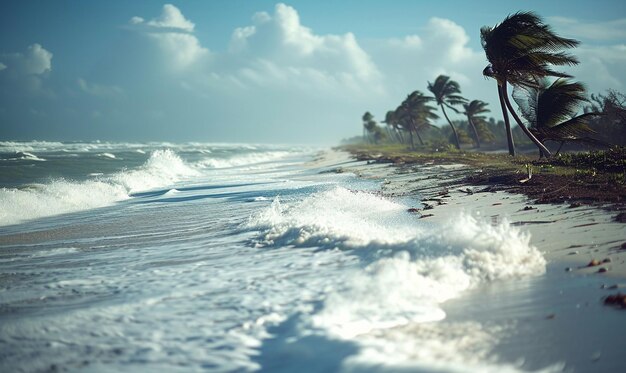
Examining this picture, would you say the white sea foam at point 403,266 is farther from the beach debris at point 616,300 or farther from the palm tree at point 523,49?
the palm tree at point 523,49

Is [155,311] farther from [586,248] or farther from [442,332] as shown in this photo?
[586,248]

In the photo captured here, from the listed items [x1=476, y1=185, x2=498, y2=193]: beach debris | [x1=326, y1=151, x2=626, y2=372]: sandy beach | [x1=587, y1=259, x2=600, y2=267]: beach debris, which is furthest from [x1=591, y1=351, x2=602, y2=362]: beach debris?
[x1=476, y1=185, x2=498, y2=193]: beach debris

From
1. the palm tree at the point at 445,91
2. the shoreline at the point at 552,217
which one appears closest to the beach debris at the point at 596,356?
the shoreline at the point at 552,217

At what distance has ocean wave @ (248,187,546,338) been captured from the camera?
11.2 feet

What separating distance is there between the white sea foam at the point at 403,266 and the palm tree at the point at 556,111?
47.0 ft

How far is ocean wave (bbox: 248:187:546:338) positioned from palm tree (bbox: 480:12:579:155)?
12791 millimetres

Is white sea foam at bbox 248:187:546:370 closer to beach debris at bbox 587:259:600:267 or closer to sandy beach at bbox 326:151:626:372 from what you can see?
sandy beach at bbox 326:151:626:372

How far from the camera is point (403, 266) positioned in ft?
14.0

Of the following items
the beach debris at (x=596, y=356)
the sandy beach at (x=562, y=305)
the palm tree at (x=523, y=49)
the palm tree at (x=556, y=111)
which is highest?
the palm tree at (x=523, y=49)

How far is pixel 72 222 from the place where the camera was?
32.0 ft

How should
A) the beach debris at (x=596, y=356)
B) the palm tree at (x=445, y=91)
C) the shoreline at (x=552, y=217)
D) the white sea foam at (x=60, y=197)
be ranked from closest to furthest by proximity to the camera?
the beach debris at (x=596, y=356) < the shoreline at (x=552, y=217) < the white sea foam at (x=60, y=197) < the palm tree at (x=445, y=91)

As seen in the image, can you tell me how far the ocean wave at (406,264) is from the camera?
3406 millimetres

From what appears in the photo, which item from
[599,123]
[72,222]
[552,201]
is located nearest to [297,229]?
[552,201]

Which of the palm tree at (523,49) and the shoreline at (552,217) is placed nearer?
the shoreline at (552,217)
